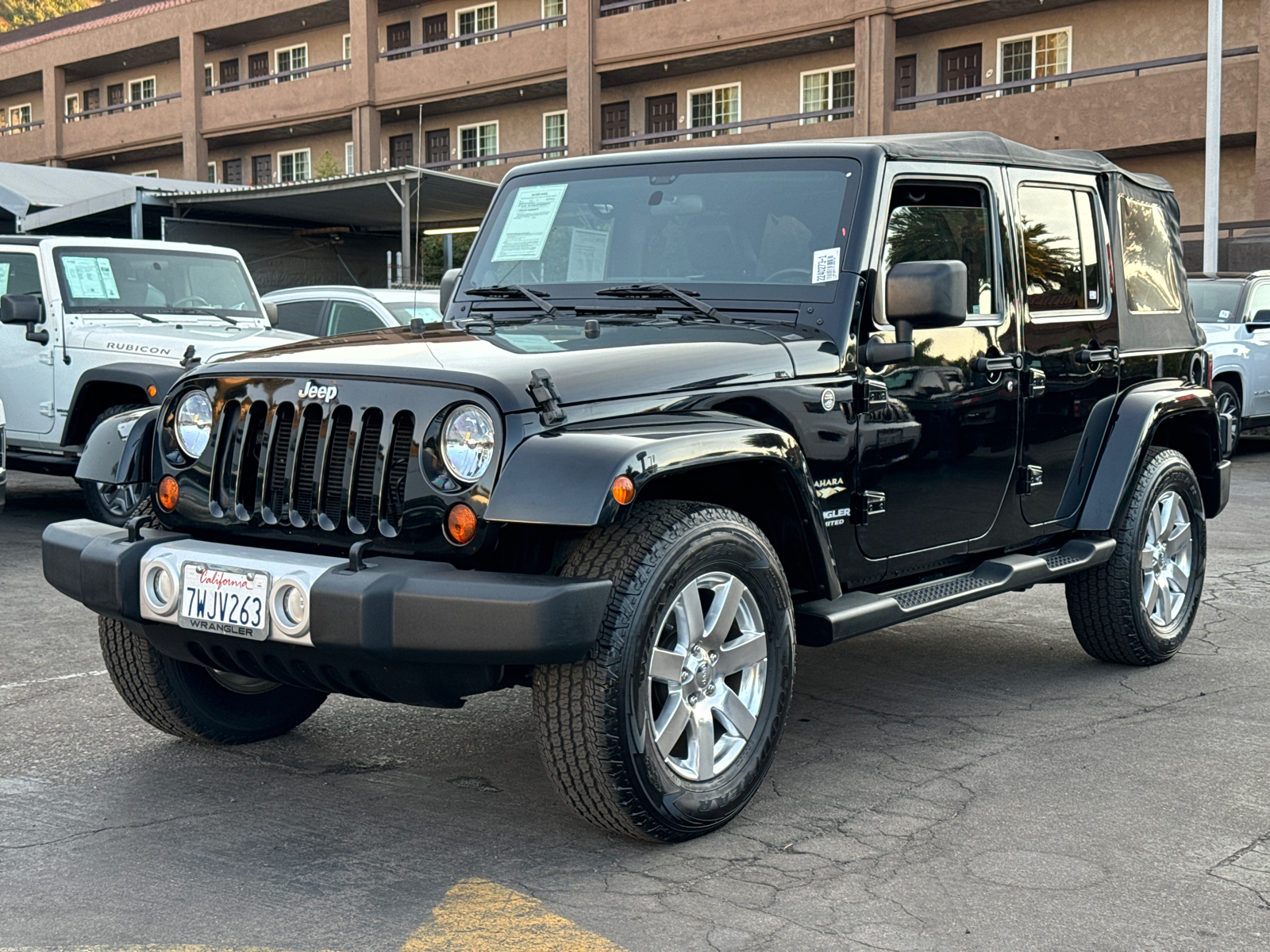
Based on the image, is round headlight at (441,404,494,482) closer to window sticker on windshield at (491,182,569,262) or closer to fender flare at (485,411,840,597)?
fender flare at (485,411,840,597)

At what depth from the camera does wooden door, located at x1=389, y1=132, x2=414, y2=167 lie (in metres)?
38.6

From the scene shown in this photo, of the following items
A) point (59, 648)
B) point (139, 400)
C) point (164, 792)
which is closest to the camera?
point (164, 792)

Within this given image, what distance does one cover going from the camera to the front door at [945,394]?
4.63 meters

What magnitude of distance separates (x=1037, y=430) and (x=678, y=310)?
153cm

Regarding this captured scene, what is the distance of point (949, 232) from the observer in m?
5.02

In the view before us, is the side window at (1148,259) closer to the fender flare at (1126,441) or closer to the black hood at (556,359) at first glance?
the fender flare at (1126,441)

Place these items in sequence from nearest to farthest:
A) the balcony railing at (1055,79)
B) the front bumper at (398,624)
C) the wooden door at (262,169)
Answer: the front bumper at (398,624), the balcony railing at (1055,79), the wooden door at (262,169)

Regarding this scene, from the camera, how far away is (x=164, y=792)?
4.28 meters

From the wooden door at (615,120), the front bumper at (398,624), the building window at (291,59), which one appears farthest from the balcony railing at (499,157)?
the front bumper at (398,624)

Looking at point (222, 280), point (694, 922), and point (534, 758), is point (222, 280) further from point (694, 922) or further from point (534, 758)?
point (694, 922)

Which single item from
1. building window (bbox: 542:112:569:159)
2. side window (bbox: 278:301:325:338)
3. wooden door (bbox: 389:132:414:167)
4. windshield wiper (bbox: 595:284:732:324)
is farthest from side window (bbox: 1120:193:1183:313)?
wooden door (bbox: 389:132:414:167)

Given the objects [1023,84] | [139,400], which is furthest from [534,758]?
[1023,84]

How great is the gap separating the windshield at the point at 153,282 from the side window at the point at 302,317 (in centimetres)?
87

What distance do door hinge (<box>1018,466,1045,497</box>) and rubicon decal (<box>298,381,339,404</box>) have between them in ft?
8.51
